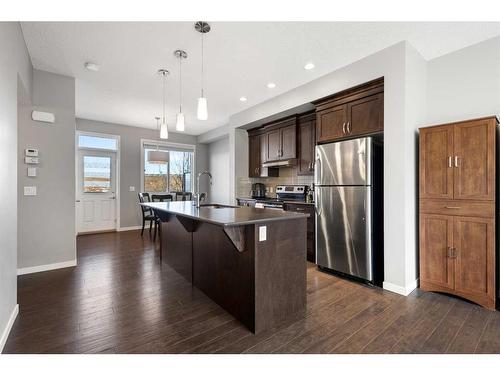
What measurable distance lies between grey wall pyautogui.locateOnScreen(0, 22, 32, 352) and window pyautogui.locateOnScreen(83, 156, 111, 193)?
13.1 feet

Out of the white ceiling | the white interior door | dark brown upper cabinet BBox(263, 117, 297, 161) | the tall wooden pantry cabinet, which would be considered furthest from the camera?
the white interior door

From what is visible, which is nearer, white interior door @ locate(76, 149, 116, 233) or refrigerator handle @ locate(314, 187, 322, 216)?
refrigerator handle @ locate(314, 187, 322, 216)

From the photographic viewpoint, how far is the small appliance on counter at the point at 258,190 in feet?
18.0

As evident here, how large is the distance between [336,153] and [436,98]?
1.26m

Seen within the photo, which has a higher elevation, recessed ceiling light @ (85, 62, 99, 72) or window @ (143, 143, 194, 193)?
recessed ceiling light @ (85, 62, 99, 72)

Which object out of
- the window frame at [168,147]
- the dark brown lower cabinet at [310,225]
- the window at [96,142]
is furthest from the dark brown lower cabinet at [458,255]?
the window at [96,142]

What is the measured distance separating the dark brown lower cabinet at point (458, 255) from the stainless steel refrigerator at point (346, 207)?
0.50 metres

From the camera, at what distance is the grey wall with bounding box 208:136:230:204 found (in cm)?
702

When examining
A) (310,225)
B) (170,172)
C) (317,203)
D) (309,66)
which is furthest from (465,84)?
(170,172)

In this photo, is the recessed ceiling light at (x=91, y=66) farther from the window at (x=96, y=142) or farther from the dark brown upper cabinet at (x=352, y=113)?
the window at (x=96, y=142)

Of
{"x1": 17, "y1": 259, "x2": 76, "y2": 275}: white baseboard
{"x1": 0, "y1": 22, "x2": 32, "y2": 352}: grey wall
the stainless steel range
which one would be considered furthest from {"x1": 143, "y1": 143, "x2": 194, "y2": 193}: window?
{"x1": 0, "y1": 22, "x2": 32, "y2": 352}: grey wall

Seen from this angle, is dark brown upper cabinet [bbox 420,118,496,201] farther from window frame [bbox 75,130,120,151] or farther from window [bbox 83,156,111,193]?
window [bbox 83,156,111,193]

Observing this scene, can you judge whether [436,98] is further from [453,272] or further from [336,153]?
[453,272]

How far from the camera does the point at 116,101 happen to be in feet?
15.1
